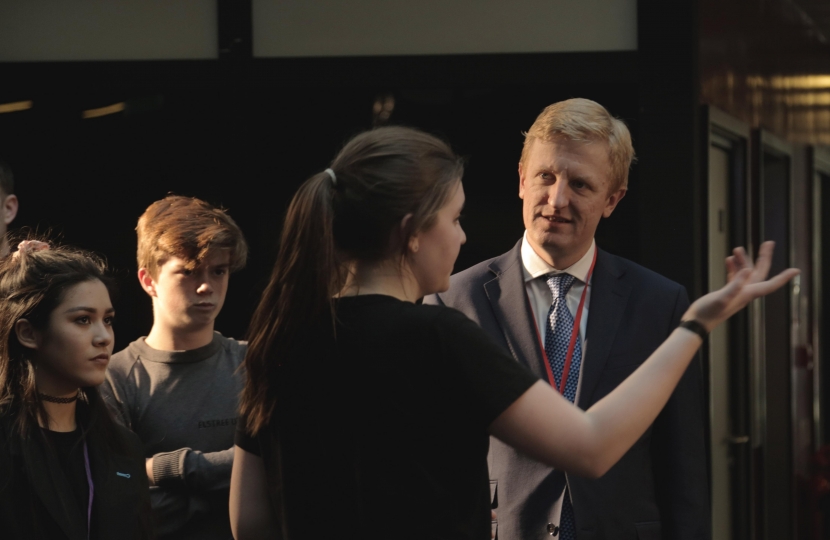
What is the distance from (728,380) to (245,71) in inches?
123

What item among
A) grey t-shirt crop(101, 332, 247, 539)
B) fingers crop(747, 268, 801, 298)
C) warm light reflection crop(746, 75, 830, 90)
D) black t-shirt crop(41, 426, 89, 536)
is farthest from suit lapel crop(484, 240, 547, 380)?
warm light reflection crop(746, 75, 830, 90)

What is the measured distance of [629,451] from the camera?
268cm

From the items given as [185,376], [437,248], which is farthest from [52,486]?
[437,248]

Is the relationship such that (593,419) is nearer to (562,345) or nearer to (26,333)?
(562,345)

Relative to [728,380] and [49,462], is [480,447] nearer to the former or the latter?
[49,462]

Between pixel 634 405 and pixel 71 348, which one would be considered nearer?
pixel 634 405

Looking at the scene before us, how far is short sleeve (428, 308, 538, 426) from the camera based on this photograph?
1.64m

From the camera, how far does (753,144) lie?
19.0 feet

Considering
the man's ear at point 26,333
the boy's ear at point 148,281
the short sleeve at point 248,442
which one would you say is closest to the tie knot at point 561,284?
the short sleeve at point 248,442

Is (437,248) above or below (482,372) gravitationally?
above

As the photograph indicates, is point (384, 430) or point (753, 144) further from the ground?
point (753, 144)

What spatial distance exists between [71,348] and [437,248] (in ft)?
4.26

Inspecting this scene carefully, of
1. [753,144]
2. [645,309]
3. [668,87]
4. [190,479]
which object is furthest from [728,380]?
[190,479]

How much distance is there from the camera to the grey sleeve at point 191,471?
2893 mm
